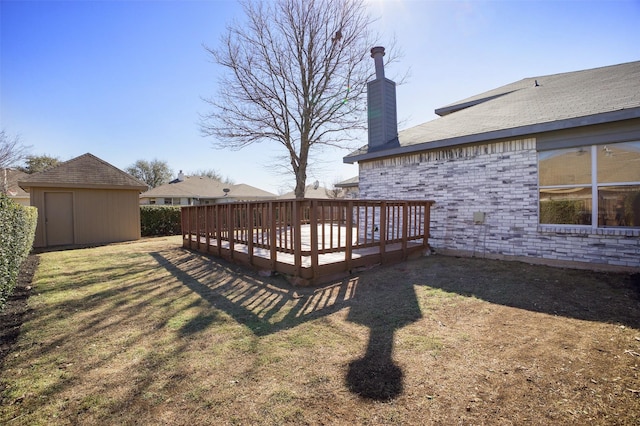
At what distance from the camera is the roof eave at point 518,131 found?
15.0 ft

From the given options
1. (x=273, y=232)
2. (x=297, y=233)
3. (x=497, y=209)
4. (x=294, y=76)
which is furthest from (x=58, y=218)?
(x=497, y=209)

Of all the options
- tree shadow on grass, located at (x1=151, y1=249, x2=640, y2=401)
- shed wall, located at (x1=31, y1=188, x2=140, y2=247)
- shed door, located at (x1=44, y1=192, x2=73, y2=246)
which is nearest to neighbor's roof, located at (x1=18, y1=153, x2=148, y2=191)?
shed wall, located at (x1=31, y1=188, x2=140, y2=247)

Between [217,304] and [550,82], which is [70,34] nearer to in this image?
[217,304]

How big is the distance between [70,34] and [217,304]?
8.51m

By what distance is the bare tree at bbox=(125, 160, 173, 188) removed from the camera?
3772cm

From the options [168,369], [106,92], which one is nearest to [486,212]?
[168,369]

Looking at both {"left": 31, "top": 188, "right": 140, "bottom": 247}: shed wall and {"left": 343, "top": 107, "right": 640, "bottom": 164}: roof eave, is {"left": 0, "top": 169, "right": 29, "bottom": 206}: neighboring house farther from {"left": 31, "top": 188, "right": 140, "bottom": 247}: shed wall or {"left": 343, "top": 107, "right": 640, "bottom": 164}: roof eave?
{"left": 343, "top": 107, "right": 640, "bottom": 164}: roof eave

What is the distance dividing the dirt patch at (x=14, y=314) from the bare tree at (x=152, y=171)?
36.8 metres

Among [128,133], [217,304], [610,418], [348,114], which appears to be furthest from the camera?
[128,133]

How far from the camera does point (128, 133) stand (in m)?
17.9

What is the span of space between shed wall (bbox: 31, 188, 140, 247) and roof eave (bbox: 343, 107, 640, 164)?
10.4m

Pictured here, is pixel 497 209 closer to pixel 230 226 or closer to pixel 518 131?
pixel 518 131

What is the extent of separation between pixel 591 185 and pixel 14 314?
8.79 meters

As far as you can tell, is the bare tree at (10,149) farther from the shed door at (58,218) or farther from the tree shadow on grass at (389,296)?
the tree shadow on grass at (389,296)
